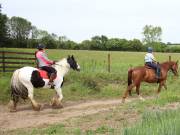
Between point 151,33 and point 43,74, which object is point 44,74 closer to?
point 43,74

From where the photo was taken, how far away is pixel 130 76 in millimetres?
18422

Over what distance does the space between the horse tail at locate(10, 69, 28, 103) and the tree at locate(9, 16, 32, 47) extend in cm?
4678

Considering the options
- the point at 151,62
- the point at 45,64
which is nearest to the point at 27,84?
the point at 45,64

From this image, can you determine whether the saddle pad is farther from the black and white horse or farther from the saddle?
the black and white horse

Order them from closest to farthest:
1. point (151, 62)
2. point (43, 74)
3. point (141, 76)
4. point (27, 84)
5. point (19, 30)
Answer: point (27, 84), point (43, 74), point (141, 76), point (151, 62), point (19, 30)

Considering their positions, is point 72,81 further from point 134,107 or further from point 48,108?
point 134,107

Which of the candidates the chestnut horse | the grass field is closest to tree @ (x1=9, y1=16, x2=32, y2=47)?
the grass field

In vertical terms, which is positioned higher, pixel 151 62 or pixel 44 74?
pixel 151 62

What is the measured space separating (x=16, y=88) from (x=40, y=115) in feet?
5.80

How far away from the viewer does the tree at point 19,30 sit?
6444cm

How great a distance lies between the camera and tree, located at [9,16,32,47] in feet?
211

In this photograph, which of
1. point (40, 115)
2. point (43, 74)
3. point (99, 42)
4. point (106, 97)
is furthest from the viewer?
point (99, 42)

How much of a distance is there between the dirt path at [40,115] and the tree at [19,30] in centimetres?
4660

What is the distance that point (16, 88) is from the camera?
16.1 metres
